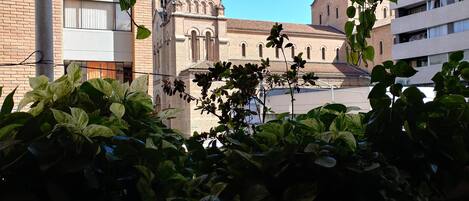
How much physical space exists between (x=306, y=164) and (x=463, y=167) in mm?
370

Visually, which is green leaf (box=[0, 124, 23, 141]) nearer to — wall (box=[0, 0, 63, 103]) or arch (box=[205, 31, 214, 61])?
wall (box=[0, 0, 63, 103])

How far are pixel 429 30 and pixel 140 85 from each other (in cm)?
3825

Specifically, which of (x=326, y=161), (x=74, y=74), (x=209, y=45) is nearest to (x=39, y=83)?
(x=74, y=74)

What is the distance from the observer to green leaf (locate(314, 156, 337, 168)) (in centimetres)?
75

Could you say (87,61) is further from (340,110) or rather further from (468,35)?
(468,35)

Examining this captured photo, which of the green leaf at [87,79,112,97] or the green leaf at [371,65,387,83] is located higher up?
the green leaf at [371,65,387,83]

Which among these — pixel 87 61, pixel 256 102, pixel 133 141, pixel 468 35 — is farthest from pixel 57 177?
pixel 468 35

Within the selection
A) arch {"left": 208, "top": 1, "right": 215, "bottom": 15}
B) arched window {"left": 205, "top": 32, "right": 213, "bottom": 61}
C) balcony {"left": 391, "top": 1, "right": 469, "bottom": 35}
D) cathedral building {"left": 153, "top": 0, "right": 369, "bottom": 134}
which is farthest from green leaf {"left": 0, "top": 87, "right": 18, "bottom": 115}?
arch {"left": 208, "top": 1, "right": 215, "bottom": 15}

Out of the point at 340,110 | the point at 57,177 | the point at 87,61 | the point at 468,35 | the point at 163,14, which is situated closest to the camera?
the point at 57,177

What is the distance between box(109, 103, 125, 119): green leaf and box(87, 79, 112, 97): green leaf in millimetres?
66

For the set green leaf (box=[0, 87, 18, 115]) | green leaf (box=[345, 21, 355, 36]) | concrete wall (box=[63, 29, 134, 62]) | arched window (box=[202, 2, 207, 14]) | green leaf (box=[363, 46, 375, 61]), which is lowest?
green leaf (box=[0, 87, 18, 115])

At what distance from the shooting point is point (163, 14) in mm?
48500

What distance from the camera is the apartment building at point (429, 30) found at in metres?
33.6

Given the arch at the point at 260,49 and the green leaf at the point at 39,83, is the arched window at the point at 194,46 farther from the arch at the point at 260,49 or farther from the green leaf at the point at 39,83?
the green leaf at the point at 39,83
